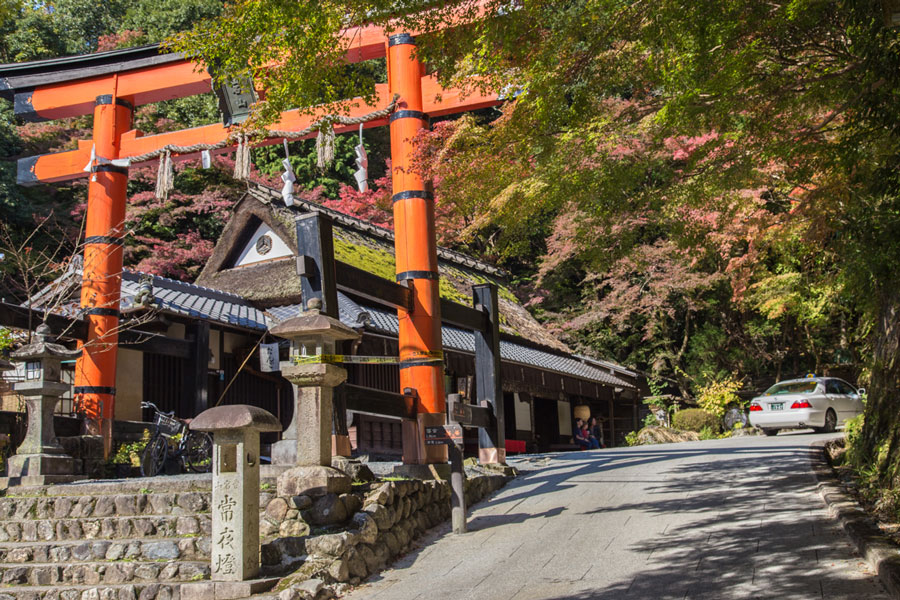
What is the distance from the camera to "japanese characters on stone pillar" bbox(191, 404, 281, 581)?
5.75m

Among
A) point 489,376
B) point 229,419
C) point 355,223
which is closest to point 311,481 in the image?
point 229,419

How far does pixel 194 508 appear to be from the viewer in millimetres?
6770

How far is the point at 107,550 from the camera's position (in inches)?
250

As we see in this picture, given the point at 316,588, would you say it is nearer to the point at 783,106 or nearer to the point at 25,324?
the point at 783,106

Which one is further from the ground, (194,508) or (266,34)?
(266,34)

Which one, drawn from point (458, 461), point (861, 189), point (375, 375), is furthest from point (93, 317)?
point (861, 189)

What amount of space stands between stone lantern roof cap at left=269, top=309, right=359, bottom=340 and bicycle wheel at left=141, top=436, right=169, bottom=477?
492cm

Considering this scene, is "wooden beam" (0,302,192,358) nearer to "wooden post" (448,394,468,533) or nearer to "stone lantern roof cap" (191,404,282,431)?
"stone lantern roof cap" (191,404,282,431)

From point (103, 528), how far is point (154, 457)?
4173 mm

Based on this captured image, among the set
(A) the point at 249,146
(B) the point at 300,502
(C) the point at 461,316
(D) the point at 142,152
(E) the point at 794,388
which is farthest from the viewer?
(E) the point at 794,388

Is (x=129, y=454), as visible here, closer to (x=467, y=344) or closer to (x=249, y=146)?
(x=249, y=146)

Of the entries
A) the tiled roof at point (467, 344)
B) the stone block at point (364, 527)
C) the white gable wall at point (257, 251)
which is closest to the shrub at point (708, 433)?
the tiled roof at point (467, 344)

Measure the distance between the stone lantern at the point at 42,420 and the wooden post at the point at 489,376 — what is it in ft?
17.4

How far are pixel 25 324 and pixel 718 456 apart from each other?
10.5 meters
